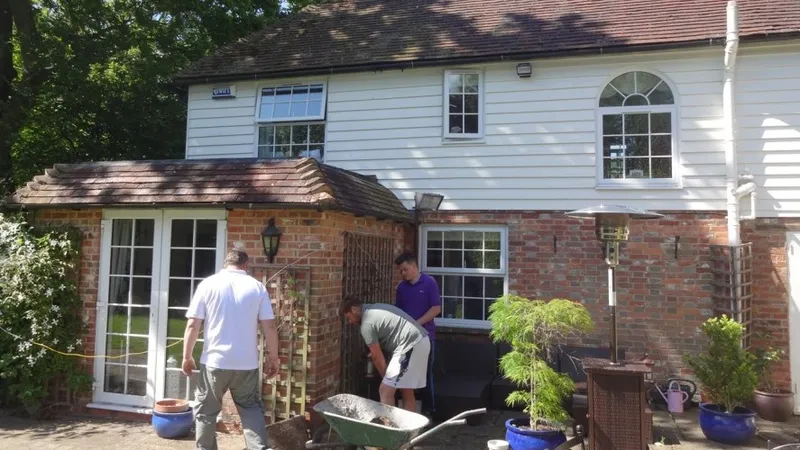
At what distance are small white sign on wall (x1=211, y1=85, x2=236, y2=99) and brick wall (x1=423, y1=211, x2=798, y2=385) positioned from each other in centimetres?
527

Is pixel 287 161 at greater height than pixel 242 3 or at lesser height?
lesser

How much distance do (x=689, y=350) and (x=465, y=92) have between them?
488 centimetres

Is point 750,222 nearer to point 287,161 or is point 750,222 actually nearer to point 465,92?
point 465,92

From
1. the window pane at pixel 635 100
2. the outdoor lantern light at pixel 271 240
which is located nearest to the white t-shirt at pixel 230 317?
the outdoor lantern light at pixel 271 240

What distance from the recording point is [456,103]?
8.73m

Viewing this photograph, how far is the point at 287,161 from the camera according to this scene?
19.9 feet

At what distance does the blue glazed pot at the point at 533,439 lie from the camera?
493cm

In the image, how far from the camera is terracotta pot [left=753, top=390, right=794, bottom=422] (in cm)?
655

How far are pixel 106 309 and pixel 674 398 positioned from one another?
6788 millimetres

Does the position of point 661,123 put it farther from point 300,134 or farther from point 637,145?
point 300,134

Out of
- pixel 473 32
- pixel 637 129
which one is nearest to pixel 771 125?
pixel 637 129

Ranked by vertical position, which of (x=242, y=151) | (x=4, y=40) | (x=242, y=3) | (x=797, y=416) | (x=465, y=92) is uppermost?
(x=242, y=3)

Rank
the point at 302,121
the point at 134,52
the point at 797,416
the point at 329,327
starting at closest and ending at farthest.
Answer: the point at 329,327 < the point at 797,416 < the point at 302,121 < the point at 134,52

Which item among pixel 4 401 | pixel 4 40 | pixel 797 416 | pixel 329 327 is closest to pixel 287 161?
pixel 329 327
